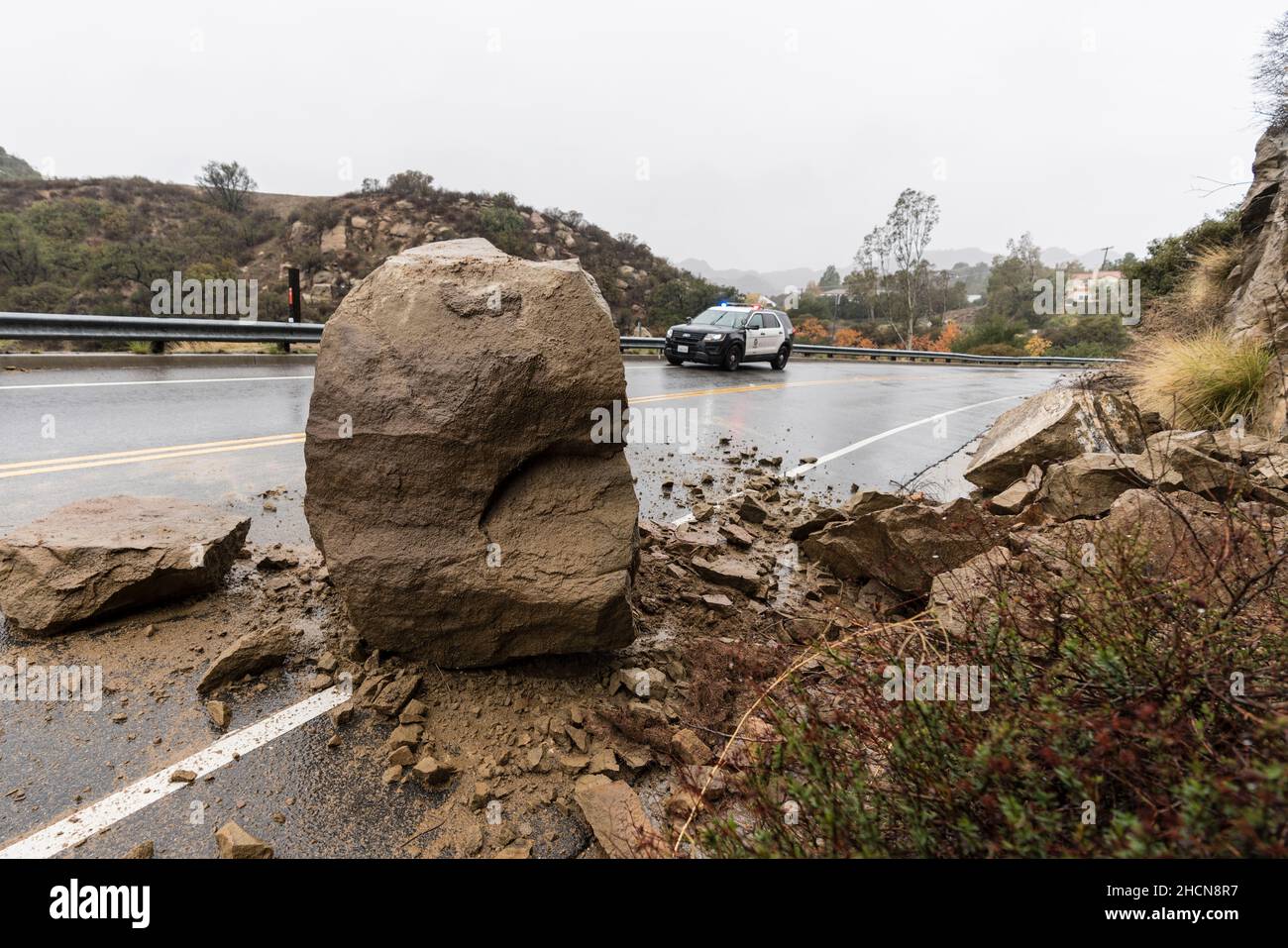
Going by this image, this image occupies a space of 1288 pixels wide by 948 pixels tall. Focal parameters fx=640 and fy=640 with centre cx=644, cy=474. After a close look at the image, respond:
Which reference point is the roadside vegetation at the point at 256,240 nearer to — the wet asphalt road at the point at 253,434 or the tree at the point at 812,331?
the tree at the point at 812,331

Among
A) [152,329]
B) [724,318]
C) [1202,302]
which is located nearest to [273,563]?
[152,329]

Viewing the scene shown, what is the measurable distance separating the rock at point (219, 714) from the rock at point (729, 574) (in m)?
2.76

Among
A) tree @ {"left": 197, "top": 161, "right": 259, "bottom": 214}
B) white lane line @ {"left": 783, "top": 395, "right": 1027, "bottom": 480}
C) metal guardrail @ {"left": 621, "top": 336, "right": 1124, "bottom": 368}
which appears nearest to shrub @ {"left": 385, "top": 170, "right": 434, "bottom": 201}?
tree @ {"left": 197, "top": 161, "right": 259, "bottom": 214}

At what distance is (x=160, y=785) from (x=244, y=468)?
4.12 metres

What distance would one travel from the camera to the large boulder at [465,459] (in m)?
2.93

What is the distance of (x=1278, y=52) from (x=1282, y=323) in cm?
879

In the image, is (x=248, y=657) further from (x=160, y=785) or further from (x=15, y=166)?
(x=15, y=166)

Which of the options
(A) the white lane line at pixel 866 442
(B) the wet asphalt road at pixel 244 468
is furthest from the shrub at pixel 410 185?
(A) the white lane line at pixel 866 442

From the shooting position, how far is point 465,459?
2980 millimetres

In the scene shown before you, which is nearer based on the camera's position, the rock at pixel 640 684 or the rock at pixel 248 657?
the rock at pixel 248 657

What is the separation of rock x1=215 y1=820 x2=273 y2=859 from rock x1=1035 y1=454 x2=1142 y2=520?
17.8ft
